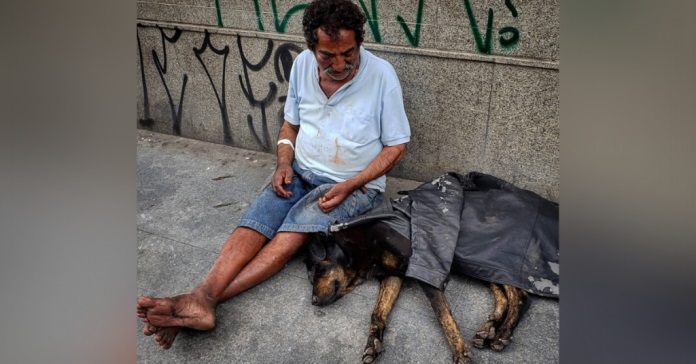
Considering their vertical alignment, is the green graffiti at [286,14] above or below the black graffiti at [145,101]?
above

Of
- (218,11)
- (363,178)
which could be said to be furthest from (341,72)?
(218,11)

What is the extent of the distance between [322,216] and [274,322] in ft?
2.18

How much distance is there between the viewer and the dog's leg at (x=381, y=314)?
2666 mm

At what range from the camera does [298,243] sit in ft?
10.6

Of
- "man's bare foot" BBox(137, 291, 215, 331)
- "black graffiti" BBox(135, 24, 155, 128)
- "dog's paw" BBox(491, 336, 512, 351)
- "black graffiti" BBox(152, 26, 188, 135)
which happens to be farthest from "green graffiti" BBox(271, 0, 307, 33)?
"dog's paw" BBox(491, 336, 512, 351)

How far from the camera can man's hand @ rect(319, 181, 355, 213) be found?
3.22m

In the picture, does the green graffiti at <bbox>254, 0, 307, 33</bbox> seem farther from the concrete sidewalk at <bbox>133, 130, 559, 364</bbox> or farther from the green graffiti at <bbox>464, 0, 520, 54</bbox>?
the concrete sidewalk at <bbox>133, 130, 559, 364</bbox>

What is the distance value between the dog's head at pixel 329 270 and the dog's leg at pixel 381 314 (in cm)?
20

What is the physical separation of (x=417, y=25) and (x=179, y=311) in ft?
8.29

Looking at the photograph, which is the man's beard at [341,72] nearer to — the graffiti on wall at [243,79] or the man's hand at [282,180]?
the man's hand at [282,180]

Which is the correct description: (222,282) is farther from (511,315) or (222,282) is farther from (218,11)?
(218,11)

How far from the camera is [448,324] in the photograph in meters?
2.80

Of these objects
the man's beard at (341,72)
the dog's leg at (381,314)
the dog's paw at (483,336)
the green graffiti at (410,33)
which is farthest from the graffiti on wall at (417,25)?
the dog's paw at (483,336)
